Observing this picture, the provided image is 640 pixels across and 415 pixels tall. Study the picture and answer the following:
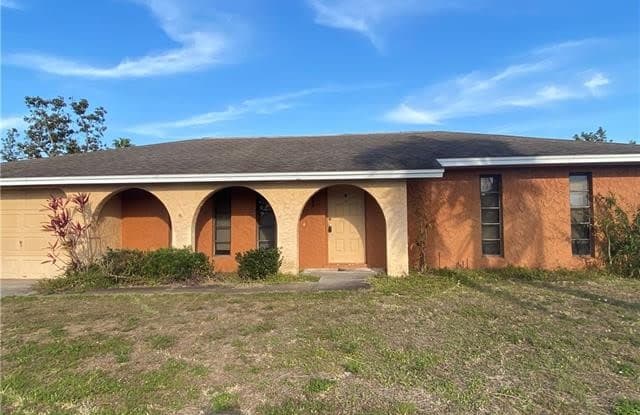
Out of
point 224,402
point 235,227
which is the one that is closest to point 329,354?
point 224,402

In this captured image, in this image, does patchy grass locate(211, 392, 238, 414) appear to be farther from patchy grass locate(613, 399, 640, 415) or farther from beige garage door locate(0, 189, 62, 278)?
beige garage door locate(0, 189, 62, 278)

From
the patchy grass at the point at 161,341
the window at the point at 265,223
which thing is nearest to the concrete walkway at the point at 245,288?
the window at the point at 265,223

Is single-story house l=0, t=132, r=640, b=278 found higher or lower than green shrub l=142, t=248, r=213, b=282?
higher

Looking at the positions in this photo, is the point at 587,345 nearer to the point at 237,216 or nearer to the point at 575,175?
the point at 575,175

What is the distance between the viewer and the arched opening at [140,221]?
11.7 metres

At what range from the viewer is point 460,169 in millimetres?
10570

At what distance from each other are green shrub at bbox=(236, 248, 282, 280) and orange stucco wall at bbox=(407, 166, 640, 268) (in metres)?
3.73

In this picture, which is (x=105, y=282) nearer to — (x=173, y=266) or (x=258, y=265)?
(x=173, y=266)

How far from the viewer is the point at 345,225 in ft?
37.9

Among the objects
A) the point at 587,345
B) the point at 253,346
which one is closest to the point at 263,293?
the point at 253,346

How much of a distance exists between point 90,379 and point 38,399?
0.48 metres

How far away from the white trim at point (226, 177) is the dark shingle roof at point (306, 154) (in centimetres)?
15

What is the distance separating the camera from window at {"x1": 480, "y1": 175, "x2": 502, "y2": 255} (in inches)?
417

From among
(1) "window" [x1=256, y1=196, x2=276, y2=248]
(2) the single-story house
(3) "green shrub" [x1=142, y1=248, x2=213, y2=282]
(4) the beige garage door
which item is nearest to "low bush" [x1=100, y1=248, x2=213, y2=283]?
(3) "green shrub" [x1=142, y1=248, x2=213, y2=282]
